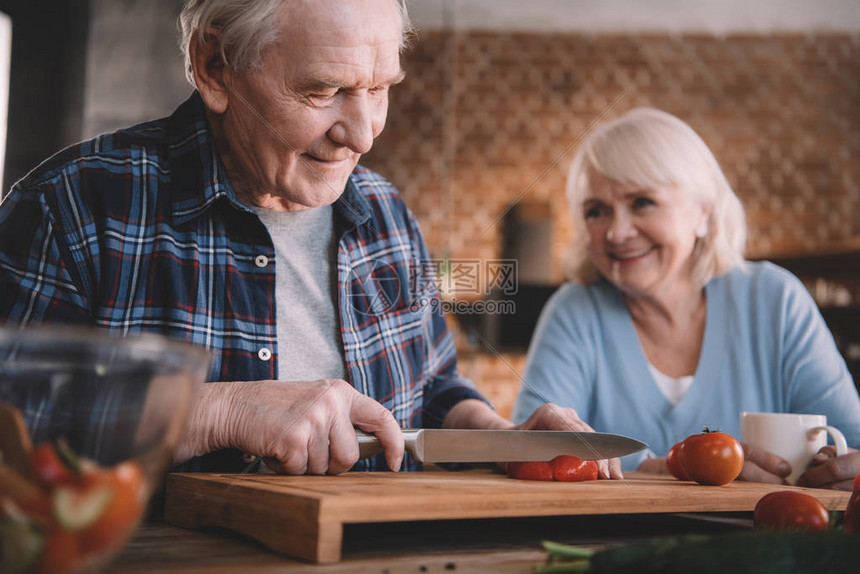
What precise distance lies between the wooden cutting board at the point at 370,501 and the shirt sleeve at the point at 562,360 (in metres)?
0.66

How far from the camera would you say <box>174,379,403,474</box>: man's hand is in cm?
88

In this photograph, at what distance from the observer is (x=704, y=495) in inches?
34.1

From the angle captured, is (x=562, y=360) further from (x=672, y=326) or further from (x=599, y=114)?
(x=599, y=114)

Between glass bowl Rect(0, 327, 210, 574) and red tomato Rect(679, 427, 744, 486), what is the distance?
2.49ft

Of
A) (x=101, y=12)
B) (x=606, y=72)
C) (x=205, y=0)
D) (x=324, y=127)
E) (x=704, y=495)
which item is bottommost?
(x=704, y=495)

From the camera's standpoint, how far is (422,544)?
2.52 ft

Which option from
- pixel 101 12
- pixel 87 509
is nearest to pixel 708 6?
pixel 101 12

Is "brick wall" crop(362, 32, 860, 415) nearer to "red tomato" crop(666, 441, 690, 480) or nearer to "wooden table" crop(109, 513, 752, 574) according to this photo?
"red tomato" crop(666, 441, 690, 480)

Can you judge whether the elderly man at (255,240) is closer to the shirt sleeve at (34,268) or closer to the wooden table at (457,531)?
the shirt sleeve at (34,268)

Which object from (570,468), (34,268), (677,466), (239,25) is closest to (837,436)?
(677,466)

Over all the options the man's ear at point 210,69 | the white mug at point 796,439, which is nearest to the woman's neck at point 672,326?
the white mug at point 796,439

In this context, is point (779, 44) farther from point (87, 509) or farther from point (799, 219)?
point (87, 509)

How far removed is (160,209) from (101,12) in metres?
1.89

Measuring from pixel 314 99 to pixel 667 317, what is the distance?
1038 mm
